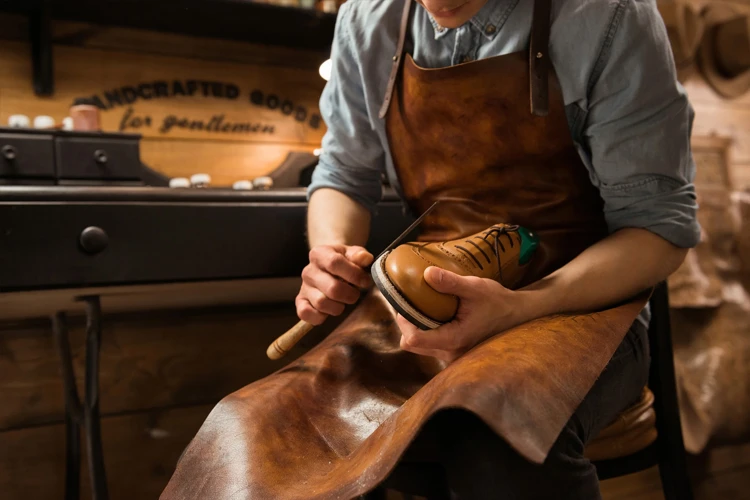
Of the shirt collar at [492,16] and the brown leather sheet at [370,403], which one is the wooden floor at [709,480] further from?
the shirt collar at [492,16]

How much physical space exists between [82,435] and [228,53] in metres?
1.09

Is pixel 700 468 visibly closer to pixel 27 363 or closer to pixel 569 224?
pixel 569 224

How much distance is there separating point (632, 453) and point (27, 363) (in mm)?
1319

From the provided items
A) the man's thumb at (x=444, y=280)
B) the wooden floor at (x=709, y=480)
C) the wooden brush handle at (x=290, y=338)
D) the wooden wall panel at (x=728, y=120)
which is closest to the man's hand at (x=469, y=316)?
the man's thumb at (x=444, y=280)

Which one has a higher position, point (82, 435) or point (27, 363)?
point (27, 363)

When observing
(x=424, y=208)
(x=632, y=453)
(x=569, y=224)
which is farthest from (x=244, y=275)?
(x=632, y=453)

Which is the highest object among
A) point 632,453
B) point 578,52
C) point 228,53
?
point 578,52

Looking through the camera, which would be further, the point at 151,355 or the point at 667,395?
the point at 151,355

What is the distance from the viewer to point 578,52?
833 mm

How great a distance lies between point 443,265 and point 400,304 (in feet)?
0.28

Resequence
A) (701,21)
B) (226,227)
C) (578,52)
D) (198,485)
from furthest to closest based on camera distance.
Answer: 1. (701,21)
2. (226,227)
3. (578,52)
4. (198,485)

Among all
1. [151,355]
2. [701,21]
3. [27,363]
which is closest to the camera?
[27,363]

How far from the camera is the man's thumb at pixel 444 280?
647mm

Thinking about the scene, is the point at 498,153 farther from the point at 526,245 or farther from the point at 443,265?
the point at 443,265
